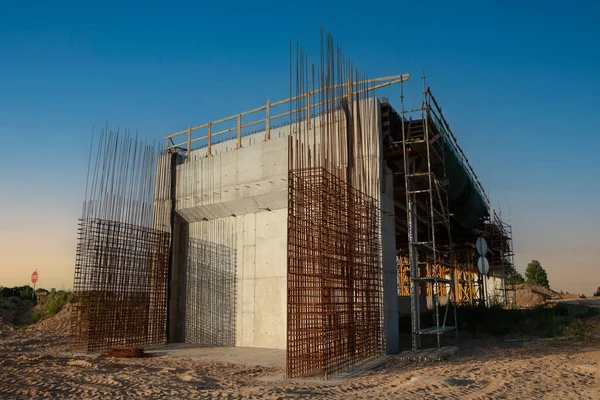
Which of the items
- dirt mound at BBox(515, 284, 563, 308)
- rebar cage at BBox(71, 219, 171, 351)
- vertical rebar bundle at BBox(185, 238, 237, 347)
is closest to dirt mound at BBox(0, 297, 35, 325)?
rebar cage at BBox(71, 219, 171, 351)

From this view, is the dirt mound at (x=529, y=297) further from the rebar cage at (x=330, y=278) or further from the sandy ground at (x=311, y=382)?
the rebar cage at (x=330, y=278)

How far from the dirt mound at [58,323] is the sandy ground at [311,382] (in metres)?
8.62

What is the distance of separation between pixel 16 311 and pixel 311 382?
882 inches

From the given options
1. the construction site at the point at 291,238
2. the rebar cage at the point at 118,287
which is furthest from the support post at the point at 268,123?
the rebar cage at the point at 118,287

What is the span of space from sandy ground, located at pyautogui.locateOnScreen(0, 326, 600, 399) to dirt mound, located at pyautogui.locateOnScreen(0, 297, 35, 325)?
13.9 m

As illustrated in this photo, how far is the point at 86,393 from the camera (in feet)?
23.2

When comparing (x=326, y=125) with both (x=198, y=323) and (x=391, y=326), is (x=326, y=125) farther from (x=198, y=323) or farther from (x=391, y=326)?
(x=198, y=323)

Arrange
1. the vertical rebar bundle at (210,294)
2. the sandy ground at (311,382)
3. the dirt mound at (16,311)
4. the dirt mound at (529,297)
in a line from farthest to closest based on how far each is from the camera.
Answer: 1. the dirt mound at (529,297)
2. the dirt mound at (16,311)
3. the vertical rebar bundle at (210,294)
4. the sandy ground at (311,382)

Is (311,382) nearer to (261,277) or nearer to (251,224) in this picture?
(261,277)

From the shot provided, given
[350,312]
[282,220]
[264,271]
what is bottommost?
[350,312]

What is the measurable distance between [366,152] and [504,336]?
7.59 m

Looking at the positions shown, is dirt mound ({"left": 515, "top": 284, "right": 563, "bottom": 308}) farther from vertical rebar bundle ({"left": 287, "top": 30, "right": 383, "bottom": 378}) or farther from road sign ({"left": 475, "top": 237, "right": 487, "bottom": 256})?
vertical rebar bundle ({"left": 287, "top": 30, "right": 383, "bottom": 378})

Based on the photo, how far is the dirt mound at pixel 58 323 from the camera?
63.3 ft

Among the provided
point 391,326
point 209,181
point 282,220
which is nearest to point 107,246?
point 209,181
